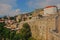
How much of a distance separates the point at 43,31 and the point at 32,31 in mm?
3693

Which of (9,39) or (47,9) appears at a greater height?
(47,9)

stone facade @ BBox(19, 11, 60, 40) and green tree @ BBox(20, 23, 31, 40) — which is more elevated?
stone facade @ BBox(19, 11, 60, 40)

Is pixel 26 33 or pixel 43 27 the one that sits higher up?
pixel 43 27

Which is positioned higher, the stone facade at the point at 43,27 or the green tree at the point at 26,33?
the stone facade at the point at 43,27

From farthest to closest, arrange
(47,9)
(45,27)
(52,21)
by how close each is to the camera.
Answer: (47,9) → (45,27) → (52,21)

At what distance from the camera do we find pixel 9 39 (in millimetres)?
24438

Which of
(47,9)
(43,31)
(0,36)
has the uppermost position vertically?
(47,9)

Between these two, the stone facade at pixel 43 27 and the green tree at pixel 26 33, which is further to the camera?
the green tree at pixel 26 33

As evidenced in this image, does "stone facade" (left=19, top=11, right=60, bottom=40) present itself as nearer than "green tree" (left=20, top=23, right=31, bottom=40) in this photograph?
Yes

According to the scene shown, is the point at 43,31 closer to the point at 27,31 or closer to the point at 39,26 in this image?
the point at 39,26

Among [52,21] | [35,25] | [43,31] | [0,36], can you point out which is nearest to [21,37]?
[35,25]

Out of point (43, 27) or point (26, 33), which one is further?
point (26, 33)

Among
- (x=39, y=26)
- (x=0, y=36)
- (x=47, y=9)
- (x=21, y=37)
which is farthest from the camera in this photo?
(x=0, y=36)

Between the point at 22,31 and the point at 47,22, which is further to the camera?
the point at 22,31
